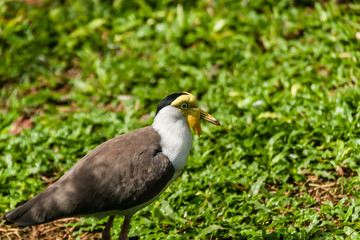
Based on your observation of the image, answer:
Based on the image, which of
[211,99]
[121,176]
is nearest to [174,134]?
[121,176]

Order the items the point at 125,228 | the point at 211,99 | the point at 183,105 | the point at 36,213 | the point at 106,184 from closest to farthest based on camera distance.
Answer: the point at 36,213, the point at 106,184, the point at 125,228, the point at 183,105, the point at 211,99

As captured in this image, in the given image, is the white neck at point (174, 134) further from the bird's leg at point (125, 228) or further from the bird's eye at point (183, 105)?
the bird's leg at point (125, 228)

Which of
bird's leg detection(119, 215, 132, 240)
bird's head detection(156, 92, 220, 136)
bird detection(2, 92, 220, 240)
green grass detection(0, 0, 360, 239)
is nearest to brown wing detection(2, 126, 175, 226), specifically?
bird detection(2, 92, 220, 240)

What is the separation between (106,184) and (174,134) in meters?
0.80

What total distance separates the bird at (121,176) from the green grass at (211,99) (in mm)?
717

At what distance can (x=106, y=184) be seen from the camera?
4.16 meters

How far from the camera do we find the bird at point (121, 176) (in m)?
4.02

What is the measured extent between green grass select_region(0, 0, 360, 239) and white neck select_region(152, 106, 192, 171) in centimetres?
76

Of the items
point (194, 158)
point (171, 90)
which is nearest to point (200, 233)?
point (194, 158)

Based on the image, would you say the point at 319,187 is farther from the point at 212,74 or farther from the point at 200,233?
the point at 212,74

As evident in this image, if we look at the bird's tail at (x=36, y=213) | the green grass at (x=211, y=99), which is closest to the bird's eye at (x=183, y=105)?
the green grass at (x=211, y=99)

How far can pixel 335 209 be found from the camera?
4684 mm

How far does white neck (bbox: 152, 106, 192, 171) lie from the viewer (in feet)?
14.5

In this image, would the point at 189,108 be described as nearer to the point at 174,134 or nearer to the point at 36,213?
the point at 174,134
